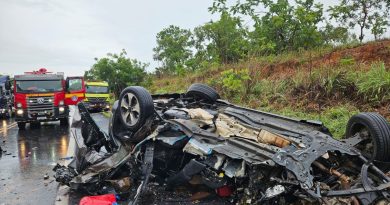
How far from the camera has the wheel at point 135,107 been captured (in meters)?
5.24

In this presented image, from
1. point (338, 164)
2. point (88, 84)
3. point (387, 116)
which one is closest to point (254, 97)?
point (387, 116)

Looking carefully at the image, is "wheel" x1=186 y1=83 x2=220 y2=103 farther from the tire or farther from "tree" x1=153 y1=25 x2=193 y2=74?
"tree" x1=153 y1=25 x2=193 y2=74

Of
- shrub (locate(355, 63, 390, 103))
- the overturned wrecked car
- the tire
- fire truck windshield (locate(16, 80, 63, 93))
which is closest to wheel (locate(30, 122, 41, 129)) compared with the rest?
fire truck windshield (locate(16, 80, 63, 93))

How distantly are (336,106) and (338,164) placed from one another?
465 cm

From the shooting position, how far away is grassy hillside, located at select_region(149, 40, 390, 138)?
7855mm

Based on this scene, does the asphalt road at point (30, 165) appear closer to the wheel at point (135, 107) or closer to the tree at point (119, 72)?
the wheel at point (135, 107)

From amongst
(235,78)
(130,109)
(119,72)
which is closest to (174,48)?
(119,72)

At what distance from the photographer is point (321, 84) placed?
9250mm

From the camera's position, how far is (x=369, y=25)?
14.3 m

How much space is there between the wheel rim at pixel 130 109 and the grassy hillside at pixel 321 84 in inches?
151

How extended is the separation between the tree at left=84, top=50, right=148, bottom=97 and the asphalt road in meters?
18.8

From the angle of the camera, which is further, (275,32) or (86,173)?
(275,32)

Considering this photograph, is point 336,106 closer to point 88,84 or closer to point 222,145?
point 222,145

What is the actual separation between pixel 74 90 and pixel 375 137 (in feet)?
53.7
